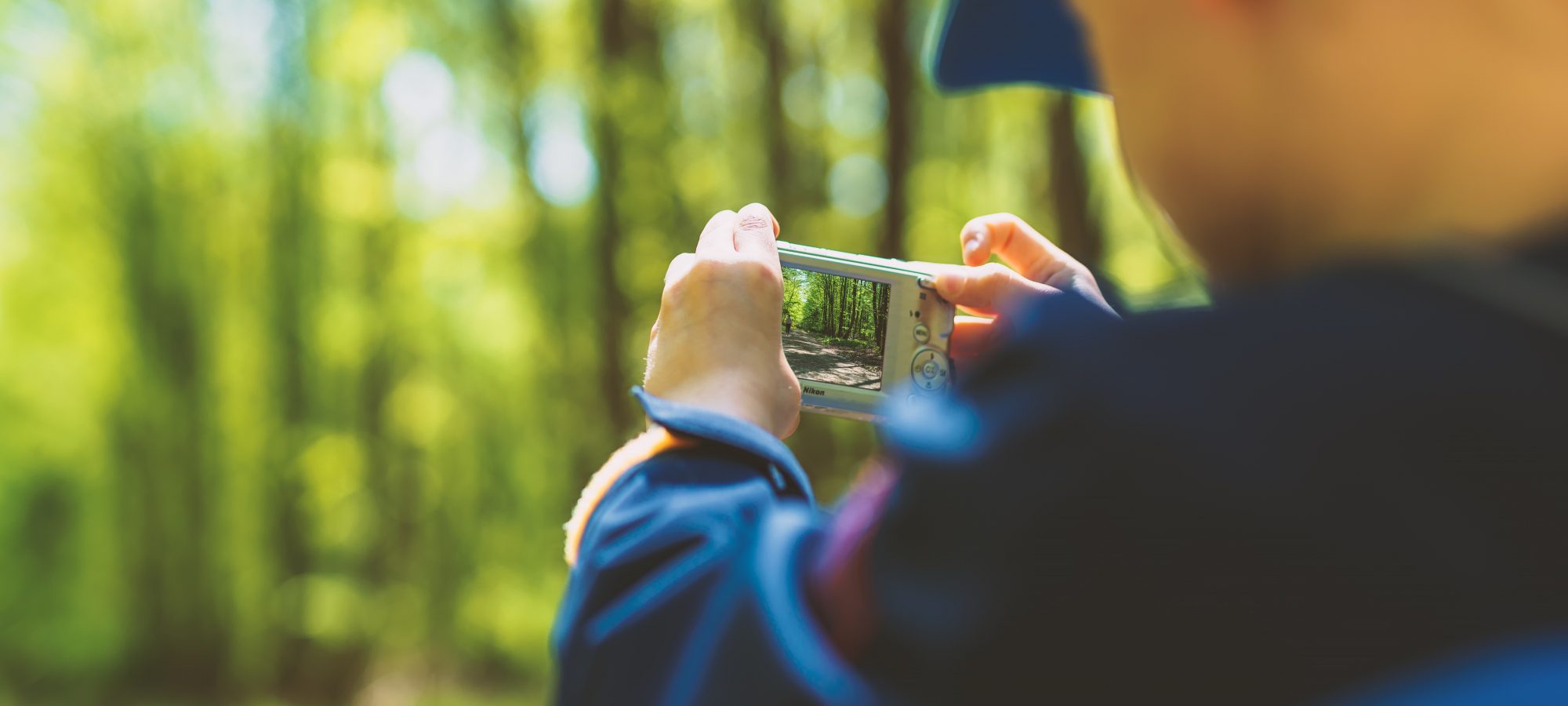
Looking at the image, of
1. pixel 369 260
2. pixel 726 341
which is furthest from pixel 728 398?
pixel 369 260

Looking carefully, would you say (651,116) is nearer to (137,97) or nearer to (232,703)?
(137,97)

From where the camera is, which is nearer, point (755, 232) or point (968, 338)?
point (755, 232)

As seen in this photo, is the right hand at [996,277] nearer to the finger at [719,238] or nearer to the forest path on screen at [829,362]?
Answer: the forest path on screen at [829,362]

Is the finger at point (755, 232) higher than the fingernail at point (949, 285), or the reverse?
the finger at point (755, 232)

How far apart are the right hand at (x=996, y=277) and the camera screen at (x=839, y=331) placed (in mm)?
73

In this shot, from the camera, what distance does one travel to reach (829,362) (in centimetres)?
114

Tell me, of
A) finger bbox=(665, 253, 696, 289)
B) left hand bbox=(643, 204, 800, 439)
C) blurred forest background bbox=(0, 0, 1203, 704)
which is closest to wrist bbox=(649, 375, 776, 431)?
left hand bbox=(643, 204, 800, 439)

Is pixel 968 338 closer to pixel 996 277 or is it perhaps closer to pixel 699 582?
pixel 996 277

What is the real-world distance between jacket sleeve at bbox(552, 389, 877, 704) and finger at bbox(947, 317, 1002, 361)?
0.45 meters

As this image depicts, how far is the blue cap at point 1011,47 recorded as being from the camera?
31.4 inches

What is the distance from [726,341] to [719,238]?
0.16 metres

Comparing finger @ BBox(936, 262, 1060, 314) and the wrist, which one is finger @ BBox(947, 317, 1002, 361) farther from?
the wrist

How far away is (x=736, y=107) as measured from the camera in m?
9.44

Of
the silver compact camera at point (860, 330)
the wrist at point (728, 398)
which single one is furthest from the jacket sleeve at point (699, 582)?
the silver compact camera at point (860, 330)
